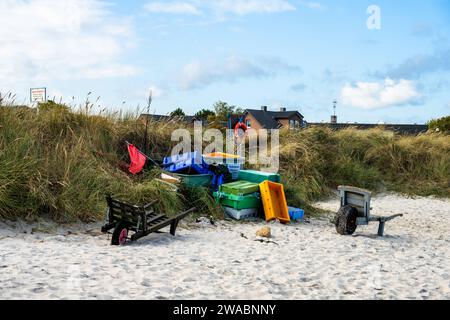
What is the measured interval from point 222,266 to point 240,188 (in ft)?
12.1

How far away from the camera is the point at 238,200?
9.22 metres

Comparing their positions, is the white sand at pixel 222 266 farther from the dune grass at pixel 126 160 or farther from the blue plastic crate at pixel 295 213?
the blue plastic crate at pixel 295 213

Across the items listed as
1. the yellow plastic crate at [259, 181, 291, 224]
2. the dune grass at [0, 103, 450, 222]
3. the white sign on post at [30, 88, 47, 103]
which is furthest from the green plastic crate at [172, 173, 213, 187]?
the white sign on post at [30, 88, 47, 103]

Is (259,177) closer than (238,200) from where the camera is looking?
No

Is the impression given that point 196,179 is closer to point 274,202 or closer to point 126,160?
point 274,202

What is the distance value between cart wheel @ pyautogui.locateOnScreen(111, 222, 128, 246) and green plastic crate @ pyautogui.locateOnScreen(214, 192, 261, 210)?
9.64 feet

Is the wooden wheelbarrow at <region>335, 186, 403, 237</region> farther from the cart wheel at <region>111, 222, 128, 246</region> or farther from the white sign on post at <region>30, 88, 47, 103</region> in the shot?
the white sign on post at <region>30, 88, 47, 103</region>

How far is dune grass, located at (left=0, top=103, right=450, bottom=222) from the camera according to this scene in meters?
7.72

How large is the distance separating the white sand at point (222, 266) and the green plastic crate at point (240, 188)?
0.98 m

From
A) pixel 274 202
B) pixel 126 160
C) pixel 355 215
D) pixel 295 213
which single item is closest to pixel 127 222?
pixel 274 202

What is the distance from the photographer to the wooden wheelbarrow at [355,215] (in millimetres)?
8289

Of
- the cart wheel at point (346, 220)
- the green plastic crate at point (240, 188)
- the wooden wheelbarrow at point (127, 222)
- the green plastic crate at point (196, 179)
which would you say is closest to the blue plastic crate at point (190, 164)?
the green plastic crate at point (196, 179)
